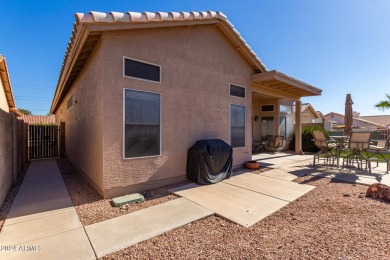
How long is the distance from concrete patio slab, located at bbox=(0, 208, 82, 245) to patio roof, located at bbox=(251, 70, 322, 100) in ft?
24.9

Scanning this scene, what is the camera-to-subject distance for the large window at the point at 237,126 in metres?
7.34

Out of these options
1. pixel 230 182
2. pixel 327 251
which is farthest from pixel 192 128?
pixel 327 251

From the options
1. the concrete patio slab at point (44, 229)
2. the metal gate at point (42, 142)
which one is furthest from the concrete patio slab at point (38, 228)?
the metal gate at point (42, 142)

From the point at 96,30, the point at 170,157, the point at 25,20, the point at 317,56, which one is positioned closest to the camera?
the point at 96,30

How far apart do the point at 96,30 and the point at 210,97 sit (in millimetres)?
3773

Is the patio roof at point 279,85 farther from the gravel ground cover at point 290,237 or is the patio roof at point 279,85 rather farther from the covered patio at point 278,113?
the gravel ground cover at point 290,237

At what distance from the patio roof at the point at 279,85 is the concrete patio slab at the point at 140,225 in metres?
6.00

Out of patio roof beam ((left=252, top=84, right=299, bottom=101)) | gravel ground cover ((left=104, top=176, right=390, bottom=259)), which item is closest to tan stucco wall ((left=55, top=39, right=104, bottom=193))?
gravel ground cover ((left=104, top=176, right=390, bottom=259))

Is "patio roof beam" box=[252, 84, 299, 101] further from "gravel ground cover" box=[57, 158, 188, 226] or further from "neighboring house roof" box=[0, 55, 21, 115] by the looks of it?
"neighboring house roof" box=[0, 55, 21, 115]

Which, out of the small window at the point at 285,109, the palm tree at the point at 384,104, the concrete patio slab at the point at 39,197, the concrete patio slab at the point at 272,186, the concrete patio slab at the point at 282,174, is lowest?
the concrete patio slab at the point at 39,197

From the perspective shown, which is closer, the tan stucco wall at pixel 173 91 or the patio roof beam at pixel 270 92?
the tan stucco wall at pixel 173 91

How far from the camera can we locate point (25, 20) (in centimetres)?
832

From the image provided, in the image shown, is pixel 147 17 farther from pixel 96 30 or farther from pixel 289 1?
pixel 289 1

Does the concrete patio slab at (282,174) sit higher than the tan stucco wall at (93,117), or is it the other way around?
the tan stucco wall at (93,117)
